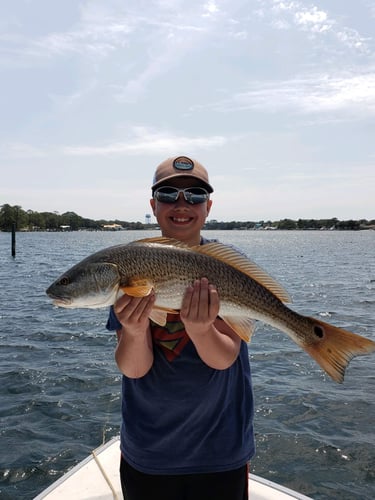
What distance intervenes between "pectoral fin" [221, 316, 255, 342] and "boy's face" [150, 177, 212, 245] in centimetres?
70

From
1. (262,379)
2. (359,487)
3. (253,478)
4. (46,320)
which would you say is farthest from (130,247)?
(46,320)

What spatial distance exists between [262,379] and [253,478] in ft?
19.8

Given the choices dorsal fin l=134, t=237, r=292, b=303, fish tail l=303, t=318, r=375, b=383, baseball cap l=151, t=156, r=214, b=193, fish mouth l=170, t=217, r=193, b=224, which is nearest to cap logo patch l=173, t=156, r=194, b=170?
baseball cap l=151, t=156, r=214, b=193

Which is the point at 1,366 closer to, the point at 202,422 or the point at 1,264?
the point at 202,422

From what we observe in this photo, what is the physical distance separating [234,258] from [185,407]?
111cm

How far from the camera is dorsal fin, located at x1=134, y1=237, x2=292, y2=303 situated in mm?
3158

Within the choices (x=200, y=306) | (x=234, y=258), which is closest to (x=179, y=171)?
(x=234, y=258)

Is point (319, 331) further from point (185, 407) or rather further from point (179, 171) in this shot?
Result: point (179, 171)

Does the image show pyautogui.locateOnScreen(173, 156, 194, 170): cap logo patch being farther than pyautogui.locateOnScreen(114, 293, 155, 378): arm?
Yes

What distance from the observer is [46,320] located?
54.9ft

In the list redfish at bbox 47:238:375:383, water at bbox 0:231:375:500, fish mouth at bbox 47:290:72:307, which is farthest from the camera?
water at bbox 0:231:375:500

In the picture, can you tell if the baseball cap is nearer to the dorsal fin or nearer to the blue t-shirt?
the dorsal fin

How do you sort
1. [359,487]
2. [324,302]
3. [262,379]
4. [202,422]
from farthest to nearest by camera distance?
1. [324,302]
2. [262,379]
3. [359,487]
4. [202,422]

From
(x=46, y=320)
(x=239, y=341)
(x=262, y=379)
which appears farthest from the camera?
(x=46, y=320)
